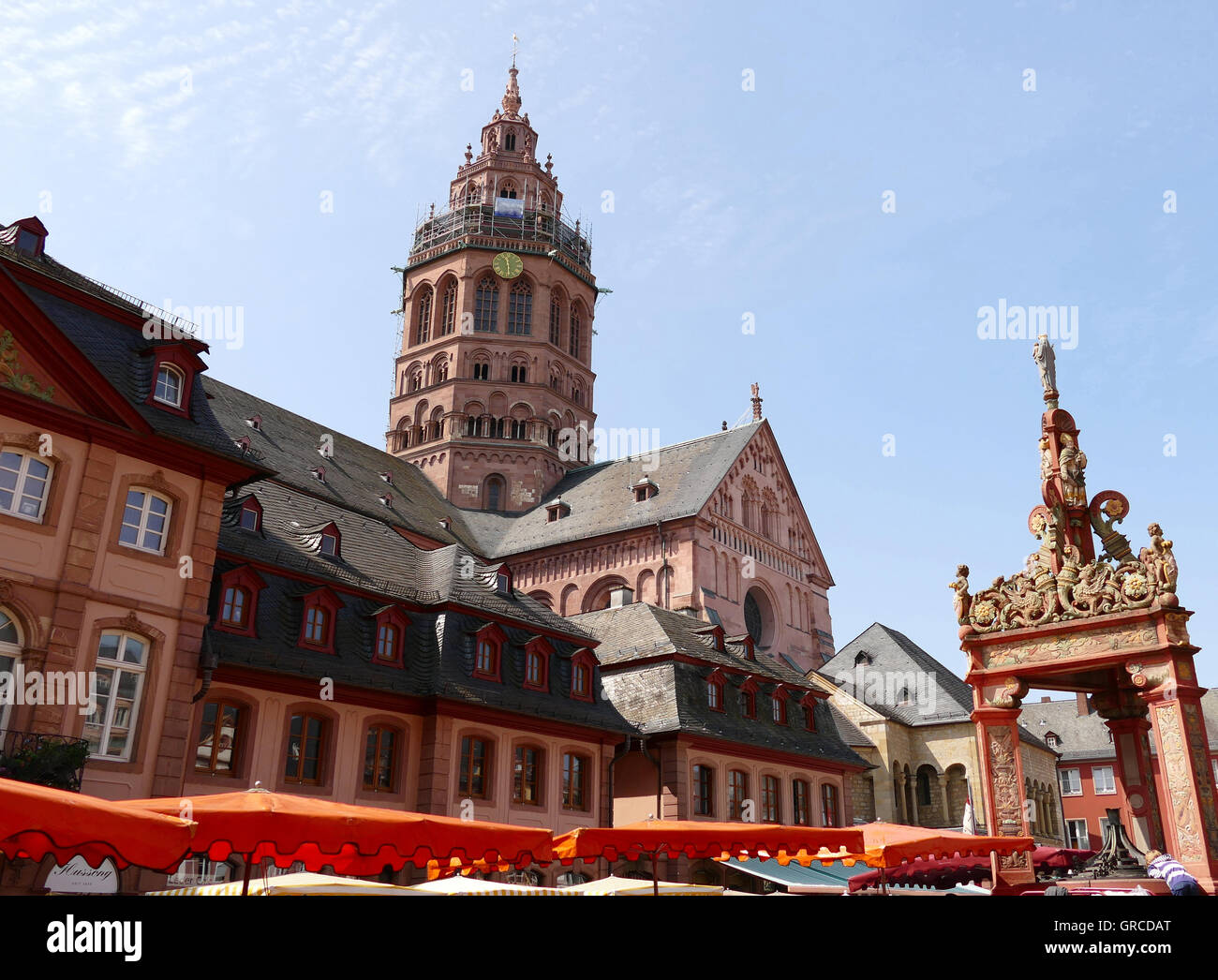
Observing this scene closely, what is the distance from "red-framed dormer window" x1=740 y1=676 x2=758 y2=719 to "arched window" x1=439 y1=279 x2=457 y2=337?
3613cm

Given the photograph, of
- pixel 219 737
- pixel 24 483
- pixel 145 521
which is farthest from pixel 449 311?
pixel 24 483

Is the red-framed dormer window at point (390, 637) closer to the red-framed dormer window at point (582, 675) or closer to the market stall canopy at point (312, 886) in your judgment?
the red-framed dormer window at point (582, 675)

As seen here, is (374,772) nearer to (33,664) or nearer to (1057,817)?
(33,664)

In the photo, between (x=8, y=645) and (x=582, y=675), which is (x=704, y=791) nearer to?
(x=582, y=675)

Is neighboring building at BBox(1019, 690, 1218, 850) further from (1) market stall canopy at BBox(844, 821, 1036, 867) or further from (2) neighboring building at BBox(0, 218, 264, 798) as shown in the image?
(2) neighboring building at BBox(0, 218, 264, 798)

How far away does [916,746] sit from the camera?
43.3 metres

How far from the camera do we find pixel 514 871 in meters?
23.6

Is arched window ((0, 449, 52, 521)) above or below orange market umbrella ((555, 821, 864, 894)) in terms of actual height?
above

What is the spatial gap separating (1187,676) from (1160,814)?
2.49 meters

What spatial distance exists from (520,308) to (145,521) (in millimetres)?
45742

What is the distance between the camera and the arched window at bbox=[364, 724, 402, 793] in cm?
2200

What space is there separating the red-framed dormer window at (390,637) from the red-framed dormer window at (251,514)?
3.42 meters

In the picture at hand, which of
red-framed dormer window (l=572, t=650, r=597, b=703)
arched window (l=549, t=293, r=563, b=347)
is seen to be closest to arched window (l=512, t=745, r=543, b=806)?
red-framed dormer window (l=572, t=650, r=597, b=703)
